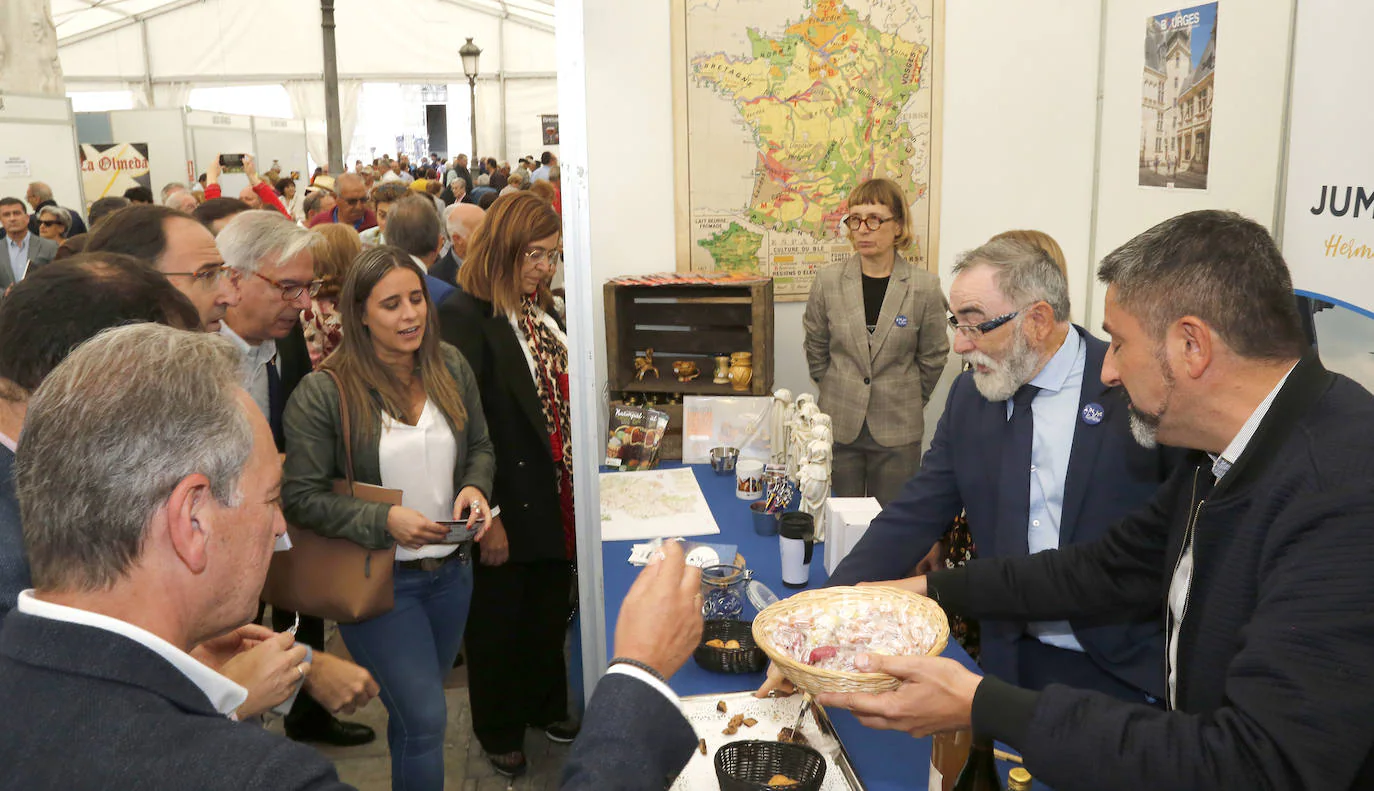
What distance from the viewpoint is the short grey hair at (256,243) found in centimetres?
279

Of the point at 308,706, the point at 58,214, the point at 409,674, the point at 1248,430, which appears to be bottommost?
the point at 308,706

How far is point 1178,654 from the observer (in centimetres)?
146

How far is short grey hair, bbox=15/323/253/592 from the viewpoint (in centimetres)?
97

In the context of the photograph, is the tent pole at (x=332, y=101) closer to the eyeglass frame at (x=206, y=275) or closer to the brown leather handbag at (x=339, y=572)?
the eyeglass frame at (x=206, y=275)

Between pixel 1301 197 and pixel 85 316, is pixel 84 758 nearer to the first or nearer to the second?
pixel 85 316

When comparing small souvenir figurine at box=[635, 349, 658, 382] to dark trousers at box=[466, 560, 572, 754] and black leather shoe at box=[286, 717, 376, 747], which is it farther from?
black leather shoe at box=[286, 717, 376, 747]

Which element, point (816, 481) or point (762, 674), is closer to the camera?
point (762, 674)

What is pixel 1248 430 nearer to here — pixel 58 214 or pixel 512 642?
pixel 512 642

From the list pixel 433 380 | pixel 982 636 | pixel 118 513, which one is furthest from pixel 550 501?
pixel 118 513

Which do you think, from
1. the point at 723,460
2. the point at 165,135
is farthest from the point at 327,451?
the point at 165,135

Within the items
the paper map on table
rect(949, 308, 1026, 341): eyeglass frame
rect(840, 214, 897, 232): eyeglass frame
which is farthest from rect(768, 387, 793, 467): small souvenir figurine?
rect(949, 308, 1026, 341): eyeglass frame

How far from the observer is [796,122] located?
4.90m

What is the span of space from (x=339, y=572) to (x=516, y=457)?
81cm

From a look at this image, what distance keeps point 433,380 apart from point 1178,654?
1.95 m
